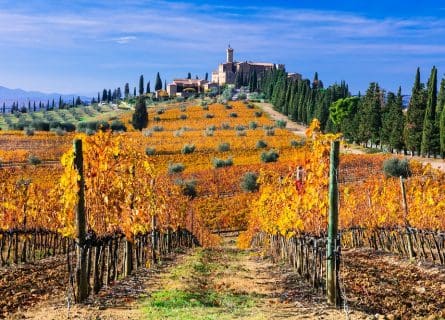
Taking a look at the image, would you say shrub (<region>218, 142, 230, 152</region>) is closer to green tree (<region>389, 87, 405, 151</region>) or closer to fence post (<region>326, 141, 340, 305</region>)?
green tree (<region>389, 87, 405, 151</region>)

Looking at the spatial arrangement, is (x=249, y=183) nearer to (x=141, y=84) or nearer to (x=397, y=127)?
(x=397, y=127)

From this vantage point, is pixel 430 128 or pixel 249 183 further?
pixel 430 128

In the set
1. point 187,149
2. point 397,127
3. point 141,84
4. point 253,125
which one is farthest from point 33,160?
point 141,84

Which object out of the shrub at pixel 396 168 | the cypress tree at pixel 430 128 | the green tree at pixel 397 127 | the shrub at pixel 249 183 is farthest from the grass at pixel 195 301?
the green tree at pixel 397 127

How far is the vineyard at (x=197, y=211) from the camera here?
11578 millimetres

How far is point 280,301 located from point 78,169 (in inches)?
187

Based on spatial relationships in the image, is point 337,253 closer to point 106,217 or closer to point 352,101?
point 106,217

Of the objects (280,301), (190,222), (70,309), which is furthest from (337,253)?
(190,222)

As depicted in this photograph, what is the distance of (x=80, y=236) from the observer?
10.2 metres

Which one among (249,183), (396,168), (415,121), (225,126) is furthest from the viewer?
(225,126)

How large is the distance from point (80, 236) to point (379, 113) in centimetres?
6585

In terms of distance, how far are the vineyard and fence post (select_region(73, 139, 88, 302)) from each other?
6 cm

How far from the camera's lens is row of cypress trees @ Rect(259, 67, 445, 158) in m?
55.9

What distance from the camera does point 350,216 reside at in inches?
905
